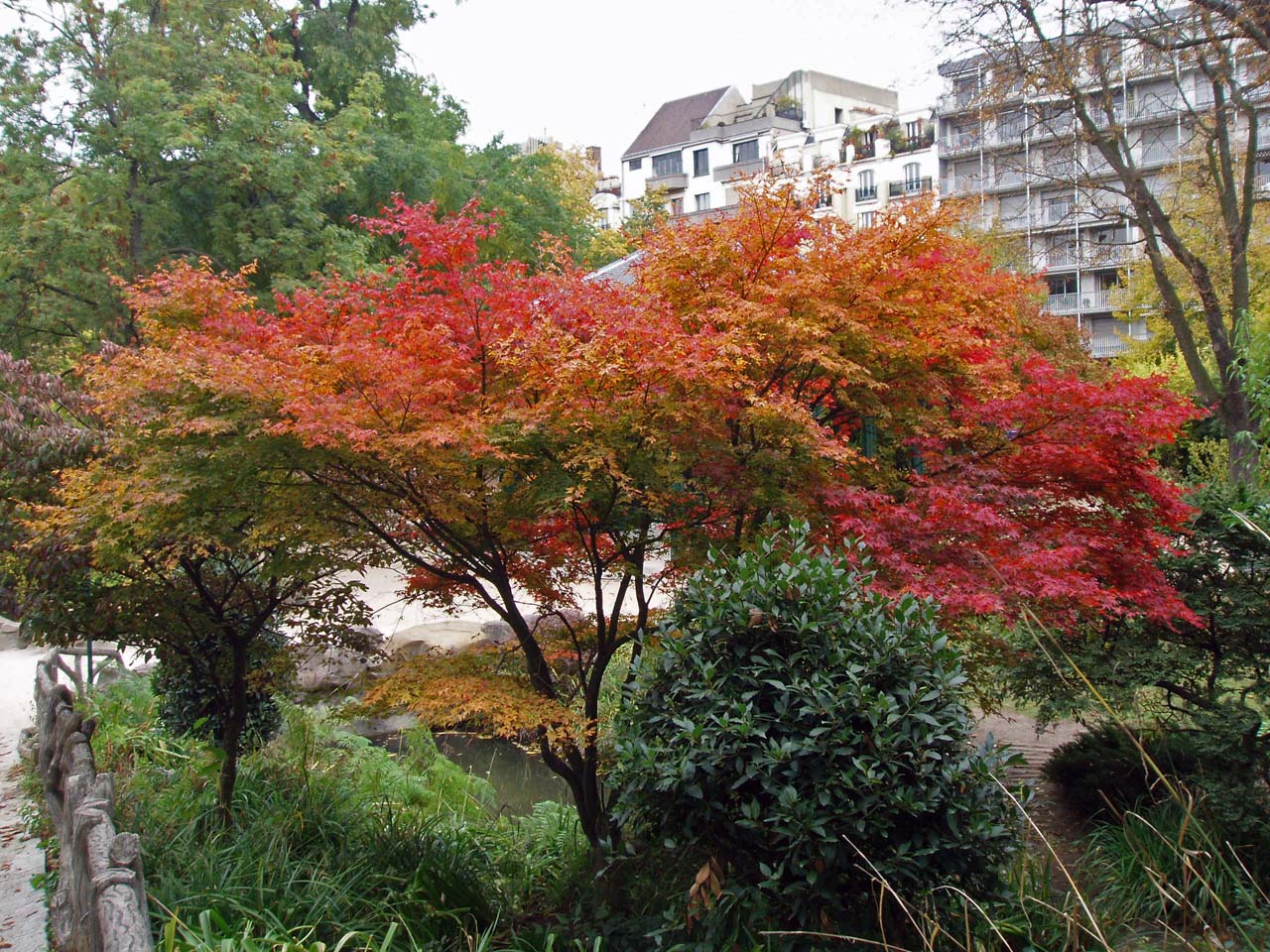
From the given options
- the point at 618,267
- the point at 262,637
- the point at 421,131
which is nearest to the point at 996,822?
the point at 262,637

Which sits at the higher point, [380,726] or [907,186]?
[907,186]

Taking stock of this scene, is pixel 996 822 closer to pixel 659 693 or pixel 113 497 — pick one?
pixel 659 693

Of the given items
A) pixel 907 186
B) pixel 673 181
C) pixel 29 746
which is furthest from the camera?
pixel 673 181

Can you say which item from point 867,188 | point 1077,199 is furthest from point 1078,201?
point 867,188

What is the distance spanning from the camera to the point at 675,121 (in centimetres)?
5716

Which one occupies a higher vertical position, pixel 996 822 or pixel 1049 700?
pixel 996 822

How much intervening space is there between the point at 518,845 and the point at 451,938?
1.31m

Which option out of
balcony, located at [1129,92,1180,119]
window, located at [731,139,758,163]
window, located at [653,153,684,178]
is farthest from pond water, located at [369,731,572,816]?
window, located at [653,153,684,178]

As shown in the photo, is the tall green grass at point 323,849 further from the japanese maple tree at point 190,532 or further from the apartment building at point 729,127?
the apartment building at point 729,127

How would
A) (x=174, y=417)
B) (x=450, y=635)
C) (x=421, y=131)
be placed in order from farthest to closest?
(x=421, y=131), (x=450, y=635), (x=174, y=417)

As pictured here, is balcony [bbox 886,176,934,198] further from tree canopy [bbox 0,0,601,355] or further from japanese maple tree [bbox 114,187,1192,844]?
japanese maple tree [bbox 114,187,1192,844]

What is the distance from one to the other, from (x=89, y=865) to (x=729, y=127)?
5135 cm

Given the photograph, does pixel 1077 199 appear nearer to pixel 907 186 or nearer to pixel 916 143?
pixel 907 186

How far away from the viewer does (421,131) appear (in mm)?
21922
